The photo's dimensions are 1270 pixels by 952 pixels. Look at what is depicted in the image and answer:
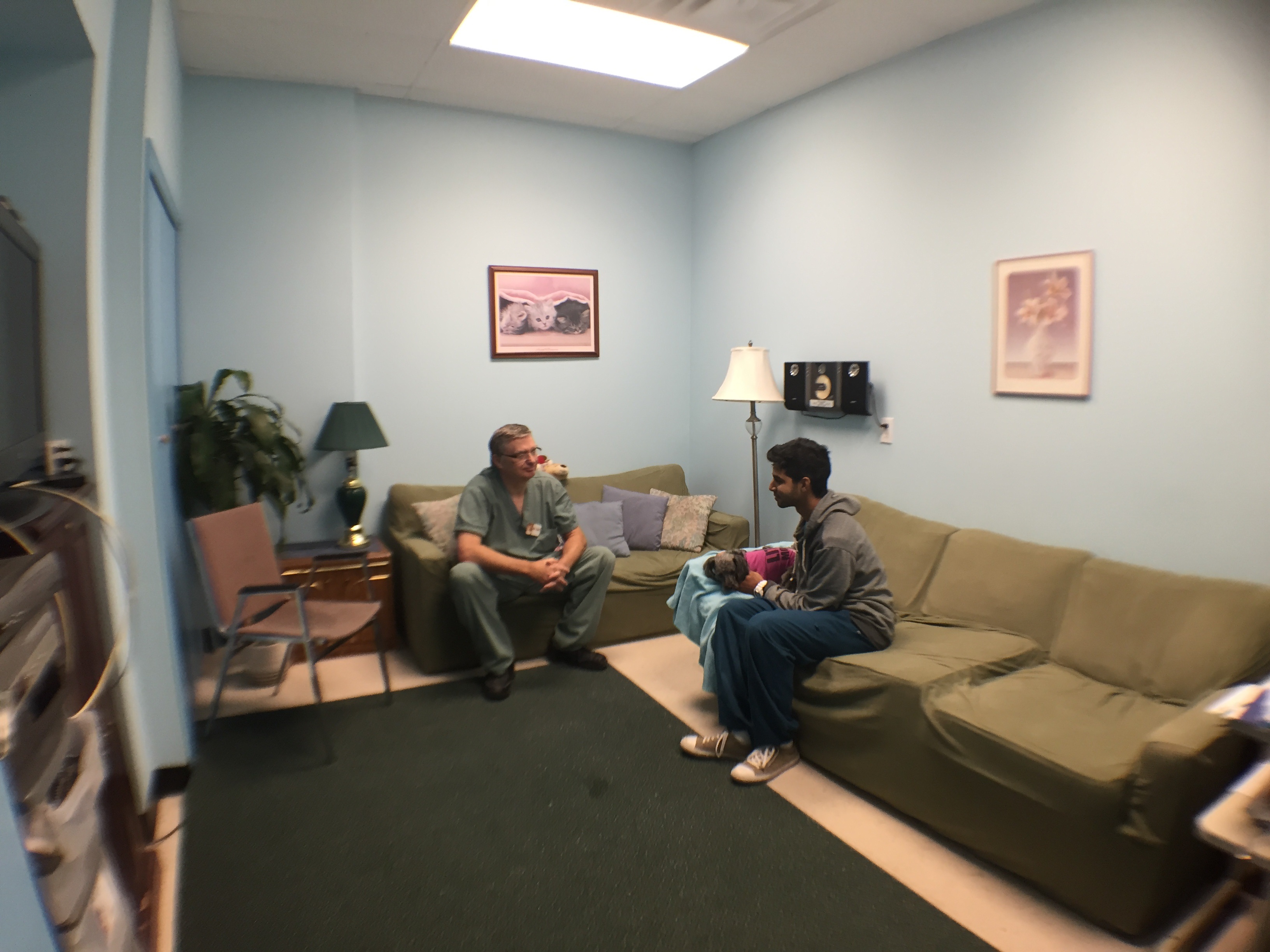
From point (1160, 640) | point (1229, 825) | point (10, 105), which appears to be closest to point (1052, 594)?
point (1160, 640)

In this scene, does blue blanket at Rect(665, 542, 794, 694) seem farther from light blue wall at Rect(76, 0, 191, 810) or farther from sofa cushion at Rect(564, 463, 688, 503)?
light blue wall at Rect(76, 0, 191, 810)

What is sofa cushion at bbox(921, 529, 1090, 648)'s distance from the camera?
286cm

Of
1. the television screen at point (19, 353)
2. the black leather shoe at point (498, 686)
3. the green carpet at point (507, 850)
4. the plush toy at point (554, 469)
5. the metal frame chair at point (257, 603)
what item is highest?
the television screen at point (19, 353)

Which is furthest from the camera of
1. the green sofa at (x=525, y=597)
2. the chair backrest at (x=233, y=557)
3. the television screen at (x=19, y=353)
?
the green sofa at (x=525, y=597)

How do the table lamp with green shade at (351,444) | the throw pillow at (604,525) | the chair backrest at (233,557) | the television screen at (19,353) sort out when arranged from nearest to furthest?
1. the television screen at (19,353)
2. the chair backrest at (233,557)
3. the table lamp with green shade at (351,444)
4. the throw pillow at (604,525)

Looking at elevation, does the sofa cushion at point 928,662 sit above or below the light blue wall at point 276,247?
below

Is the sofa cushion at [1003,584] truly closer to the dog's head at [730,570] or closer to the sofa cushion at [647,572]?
the dog's head at [730,570]

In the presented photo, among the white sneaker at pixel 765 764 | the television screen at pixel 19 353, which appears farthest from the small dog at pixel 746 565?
the television screen at pixel 19 353

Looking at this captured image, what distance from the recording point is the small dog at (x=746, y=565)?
10.4ft

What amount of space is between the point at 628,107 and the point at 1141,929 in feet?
13.3

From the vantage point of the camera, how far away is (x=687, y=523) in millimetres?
4457

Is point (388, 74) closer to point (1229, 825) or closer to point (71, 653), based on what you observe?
point (71, 653)

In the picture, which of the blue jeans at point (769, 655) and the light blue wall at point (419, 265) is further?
the light blue wall at point (419, 265)

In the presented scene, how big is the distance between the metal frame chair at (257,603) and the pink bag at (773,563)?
61.7 inches
